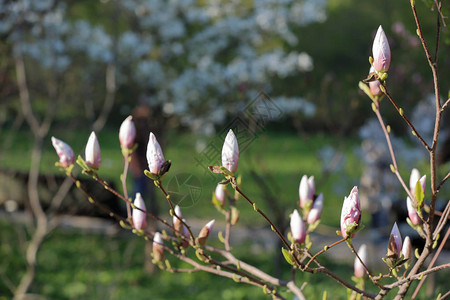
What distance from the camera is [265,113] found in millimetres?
2848

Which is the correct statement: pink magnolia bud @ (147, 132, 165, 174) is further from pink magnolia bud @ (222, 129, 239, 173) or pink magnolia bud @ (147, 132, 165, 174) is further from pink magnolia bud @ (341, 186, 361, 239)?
pink magnolia bud @ (341, 186, 361, 239)

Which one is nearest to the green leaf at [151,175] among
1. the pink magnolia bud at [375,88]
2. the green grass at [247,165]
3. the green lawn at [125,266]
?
the green grass at [247,165]

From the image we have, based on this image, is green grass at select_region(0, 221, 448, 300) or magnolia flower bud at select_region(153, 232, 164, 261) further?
green grass at select_region(0, 221, 448, 300)

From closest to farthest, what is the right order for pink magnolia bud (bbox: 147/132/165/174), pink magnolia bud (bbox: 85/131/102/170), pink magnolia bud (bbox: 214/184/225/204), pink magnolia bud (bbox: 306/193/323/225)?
pink magnolia bud (bbox: 147/132/165/174)
pink magnolia bud (bbox: 85/131/102/170)
pink magnolia bud (bbox: 306/193/323/225)
pink magnolia bud (bbox: 214/184/225/204)

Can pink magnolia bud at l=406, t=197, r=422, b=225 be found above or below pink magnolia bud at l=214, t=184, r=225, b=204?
below

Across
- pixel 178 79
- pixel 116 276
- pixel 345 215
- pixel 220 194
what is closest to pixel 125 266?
pixel 116 276

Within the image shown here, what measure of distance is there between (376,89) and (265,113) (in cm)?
119

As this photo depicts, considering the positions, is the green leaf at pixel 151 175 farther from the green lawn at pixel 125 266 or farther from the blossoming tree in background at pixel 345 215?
the green lawn at pixel 125 266

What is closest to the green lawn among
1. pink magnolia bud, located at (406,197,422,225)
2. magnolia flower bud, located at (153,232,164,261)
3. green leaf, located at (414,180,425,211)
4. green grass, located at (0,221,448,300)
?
green grass, located at (0,221,448,300)

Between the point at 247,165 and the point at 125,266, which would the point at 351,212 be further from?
the point at 247,165

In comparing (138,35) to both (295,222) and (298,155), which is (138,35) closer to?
(295,222)

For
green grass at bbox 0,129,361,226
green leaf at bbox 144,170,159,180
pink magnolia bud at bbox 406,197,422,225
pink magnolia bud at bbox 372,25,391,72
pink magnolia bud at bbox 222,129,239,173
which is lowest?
green grass at bbox 0,129,361,226

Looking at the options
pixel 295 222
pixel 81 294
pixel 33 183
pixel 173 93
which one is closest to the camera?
pixel 295 222

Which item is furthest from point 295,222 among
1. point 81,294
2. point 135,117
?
point 135,117
